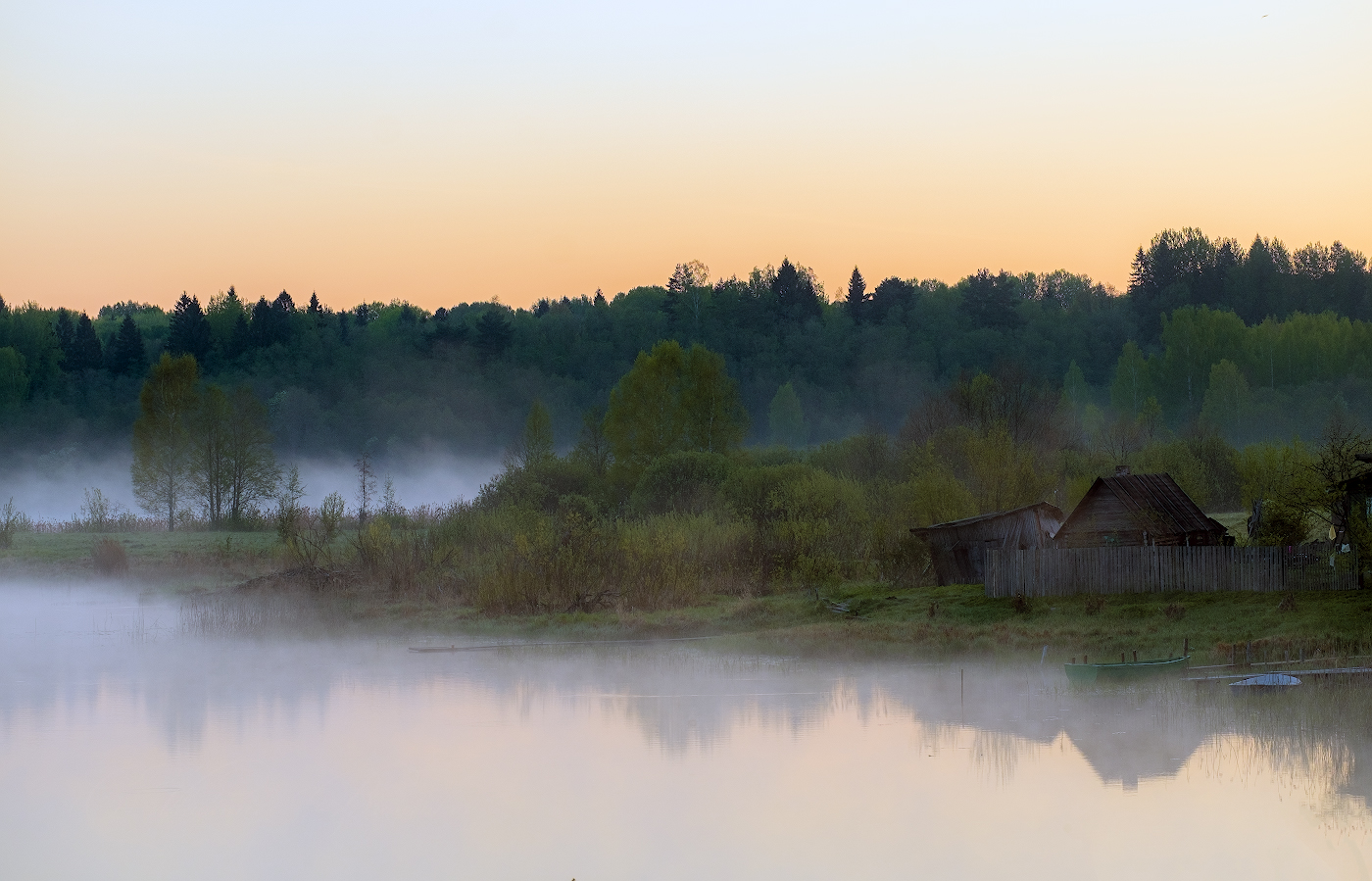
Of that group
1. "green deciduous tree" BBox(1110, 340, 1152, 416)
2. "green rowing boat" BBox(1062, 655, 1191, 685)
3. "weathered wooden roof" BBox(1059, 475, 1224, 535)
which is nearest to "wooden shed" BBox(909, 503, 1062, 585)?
"weathered wooden roof" BBox(1059, 475, 1224, 535)

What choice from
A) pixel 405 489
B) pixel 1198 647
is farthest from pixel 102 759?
pixel 405 489

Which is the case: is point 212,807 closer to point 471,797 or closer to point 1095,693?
point 471,797

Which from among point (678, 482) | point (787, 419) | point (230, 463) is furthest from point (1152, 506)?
point (787, 419)

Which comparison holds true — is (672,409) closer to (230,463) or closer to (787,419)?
(230,463)

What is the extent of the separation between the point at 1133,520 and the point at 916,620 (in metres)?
7.35

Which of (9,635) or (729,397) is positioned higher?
(729,397)

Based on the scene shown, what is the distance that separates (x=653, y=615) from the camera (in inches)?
1469

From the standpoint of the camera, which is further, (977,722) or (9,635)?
(9,635)

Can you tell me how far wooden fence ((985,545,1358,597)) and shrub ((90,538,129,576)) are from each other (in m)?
32.0

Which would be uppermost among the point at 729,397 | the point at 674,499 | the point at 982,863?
the point at 729,397

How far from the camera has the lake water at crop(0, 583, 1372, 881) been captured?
15.7 m

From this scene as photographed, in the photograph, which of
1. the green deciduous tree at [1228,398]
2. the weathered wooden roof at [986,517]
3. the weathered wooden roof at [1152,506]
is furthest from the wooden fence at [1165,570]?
the green deciduous tree at [1228,398]

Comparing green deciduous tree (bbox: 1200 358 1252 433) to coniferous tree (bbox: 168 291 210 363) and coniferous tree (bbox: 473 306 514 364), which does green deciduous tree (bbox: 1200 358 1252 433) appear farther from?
coniferous tree (bbox: 168 291 210 363)

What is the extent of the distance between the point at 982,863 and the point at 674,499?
1731 inches
